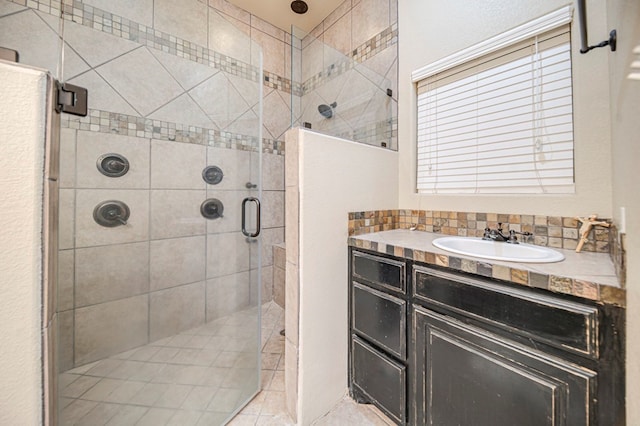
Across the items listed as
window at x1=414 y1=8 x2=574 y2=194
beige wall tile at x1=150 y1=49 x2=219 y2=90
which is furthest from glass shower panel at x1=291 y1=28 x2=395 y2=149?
beige wall tile at x1=150 y1=49 x2=219 y2=90

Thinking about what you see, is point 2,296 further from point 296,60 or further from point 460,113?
point 296,60

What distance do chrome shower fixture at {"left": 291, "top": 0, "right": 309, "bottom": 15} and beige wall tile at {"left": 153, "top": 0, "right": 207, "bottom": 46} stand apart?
0.97 m

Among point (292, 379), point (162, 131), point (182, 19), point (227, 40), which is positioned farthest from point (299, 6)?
point (292, 379)

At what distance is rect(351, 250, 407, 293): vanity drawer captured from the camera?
112 cm

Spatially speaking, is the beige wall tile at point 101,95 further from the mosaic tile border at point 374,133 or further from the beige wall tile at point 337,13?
the beige wall tile at point 337,13

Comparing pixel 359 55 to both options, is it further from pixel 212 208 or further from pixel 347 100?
pixel 212 208

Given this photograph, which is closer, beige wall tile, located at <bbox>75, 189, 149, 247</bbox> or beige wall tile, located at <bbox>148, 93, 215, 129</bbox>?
beige wall tile, located at <bbox>75, 189, 149, 247</bbox>

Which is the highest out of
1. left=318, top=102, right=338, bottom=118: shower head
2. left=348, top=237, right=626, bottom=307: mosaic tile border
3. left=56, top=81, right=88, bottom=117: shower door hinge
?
left=318, top=102, right=338, bottom=118: shower head

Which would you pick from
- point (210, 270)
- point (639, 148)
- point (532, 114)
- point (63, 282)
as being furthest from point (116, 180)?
point (532, 114)

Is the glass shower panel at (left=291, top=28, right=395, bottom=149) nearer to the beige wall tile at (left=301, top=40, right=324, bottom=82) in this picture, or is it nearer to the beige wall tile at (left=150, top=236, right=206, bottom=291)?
the beige wall tile at (left=301, top=40, right=324, bottom=82)

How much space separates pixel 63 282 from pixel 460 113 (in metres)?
2.30

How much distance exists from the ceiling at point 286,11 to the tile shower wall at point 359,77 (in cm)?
20

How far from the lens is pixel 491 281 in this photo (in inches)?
33.1

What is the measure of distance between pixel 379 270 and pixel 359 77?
1488mm
